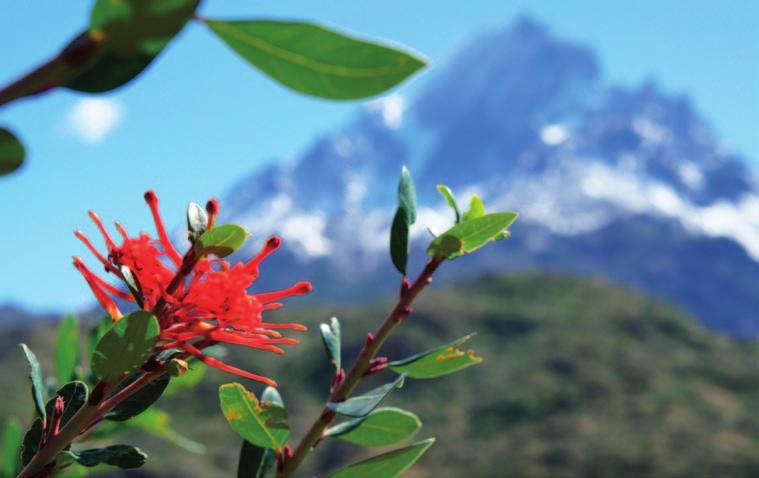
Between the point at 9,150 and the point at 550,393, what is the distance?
2151 inches

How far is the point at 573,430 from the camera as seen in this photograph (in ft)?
154

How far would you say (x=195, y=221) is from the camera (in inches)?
26.1

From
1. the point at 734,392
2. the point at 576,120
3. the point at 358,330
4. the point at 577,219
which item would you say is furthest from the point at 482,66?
the point at 734,392

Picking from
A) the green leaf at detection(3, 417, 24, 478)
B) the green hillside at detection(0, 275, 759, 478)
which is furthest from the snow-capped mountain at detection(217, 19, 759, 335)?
the green leaf at detection(3, 417, 24, 478)

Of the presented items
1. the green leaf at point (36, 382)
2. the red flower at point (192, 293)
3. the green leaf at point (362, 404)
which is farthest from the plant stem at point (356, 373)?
the green leaf at point (36, 382)

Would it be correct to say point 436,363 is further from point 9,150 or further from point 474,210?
point 9,150

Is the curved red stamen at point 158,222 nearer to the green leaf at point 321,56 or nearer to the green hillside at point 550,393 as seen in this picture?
the green leaf at point 321,56

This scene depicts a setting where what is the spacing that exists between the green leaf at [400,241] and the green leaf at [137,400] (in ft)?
0.93

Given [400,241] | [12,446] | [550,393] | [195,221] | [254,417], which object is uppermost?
[195,221]

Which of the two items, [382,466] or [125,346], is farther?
[382,466]

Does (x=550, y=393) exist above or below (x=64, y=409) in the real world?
below

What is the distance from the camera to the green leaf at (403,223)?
85 centimetres

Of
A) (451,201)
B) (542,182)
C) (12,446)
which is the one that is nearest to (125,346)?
(451,201)

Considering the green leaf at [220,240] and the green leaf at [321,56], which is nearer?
the green leaf at [321,56]
